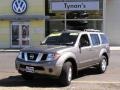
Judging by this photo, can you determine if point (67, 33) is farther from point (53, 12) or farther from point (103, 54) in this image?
point (53, 12)

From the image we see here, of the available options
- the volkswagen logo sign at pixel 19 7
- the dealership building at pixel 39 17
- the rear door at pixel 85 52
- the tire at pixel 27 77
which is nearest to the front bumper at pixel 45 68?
the tire at pixel 27 77

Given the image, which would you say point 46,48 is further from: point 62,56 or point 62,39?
point 62,39

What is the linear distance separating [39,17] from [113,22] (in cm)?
770

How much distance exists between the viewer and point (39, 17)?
36406 millimetres

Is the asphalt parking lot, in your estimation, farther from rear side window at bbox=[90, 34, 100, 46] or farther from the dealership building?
the dealership building

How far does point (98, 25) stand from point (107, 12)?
2721 millimetres

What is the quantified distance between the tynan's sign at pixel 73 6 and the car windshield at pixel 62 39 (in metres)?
22.3

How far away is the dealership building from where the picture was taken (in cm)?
3678

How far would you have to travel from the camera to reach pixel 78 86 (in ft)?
41.2

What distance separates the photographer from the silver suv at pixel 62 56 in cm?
1260

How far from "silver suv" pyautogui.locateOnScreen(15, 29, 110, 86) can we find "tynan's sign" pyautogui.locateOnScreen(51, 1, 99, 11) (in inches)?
828

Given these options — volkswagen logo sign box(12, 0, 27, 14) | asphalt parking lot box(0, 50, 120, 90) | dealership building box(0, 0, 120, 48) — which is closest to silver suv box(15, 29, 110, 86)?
asphalt parking lot box(0, 50, 120, 90)

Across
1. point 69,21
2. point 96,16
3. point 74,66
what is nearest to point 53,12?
point 69,21

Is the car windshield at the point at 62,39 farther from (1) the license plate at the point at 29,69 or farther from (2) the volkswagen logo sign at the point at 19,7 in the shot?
(2) the volkswagen logo sign at the point at 19,7
